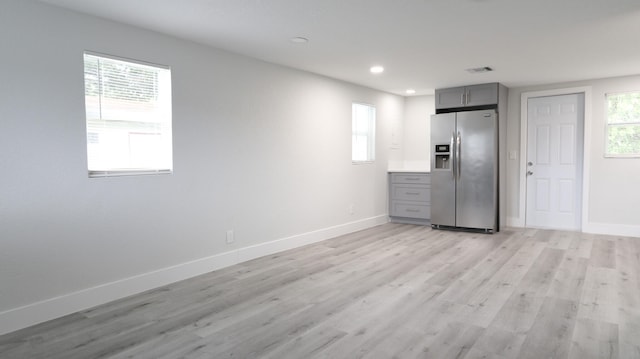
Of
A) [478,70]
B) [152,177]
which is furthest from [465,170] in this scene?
[152,177]

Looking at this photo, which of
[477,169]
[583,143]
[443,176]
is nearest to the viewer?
[583,143]

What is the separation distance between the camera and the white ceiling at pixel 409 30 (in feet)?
9.57

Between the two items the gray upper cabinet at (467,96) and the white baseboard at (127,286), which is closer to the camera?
the white baseboard at (127,286)

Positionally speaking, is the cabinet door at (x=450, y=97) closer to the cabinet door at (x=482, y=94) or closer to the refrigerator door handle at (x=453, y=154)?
the cabinet door at (x=482, y=94)

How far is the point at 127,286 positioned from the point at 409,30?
127 inches

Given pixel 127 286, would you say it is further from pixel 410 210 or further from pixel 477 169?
pixel 477 169

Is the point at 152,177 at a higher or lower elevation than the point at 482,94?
lower

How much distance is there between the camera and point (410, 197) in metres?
6.82

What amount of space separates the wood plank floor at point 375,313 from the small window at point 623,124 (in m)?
1.82

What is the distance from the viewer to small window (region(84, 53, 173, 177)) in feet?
10.3

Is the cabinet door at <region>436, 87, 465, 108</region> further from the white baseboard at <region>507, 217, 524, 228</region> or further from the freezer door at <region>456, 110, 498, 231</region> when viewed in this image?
the white baseboard at <region>507, 217, 524, 228</region>

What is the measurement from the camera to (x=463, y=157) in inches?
243

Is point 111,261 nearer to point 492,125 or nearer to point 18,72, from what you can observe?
point 18,72

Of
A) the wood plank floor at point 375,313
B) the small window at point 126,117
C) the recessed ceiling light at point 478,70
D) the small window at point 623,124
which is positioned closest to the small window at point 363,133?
the recessed ceiling light at point 478,70
